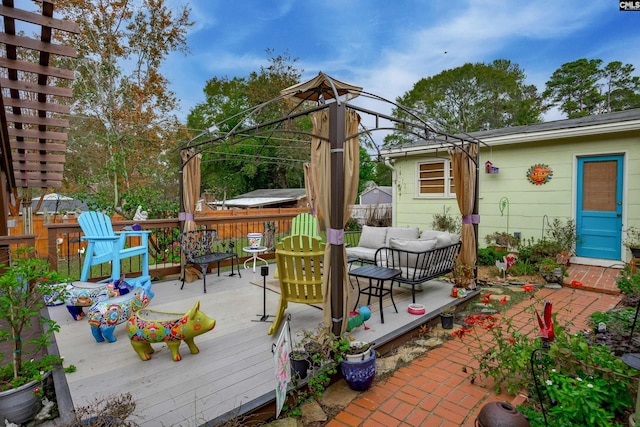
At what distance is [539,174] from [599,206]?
1.22 m

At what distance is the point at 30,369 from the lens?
2.23 m

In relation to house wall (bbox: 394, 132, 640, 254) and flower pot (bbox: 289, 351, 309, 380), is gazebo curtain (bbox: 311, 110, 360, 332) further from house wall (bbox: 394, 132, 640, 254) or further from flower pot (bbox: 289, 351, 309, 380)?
house wall (bbox: 394, 132, 640, 254)

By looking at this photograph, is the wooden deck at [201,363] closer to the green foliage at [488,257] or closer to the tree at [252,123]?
the green foliage at [488,257]

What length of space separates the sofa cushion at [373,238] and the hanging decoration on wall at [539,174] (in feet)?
12.0

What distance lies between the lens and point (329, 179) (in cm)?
288

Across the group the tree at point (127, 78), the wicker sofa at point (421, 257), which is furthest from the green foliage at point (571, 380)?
the tree at point (127, 78)

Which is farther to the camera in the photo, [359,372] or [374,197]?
[374,197]

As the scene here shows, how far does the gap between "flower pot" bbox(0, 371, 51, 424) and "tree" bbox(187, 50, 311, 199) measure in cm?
1953

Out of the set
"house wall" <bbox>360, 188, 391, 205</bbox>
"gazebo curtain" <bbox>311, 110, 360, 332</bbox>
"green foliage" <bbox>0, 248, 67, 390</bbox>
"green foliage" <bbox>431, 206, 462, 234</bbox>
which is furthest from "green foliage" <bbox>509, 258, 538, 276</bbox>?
"house wall" <bbox>360, 188, 391, 205</bbox>

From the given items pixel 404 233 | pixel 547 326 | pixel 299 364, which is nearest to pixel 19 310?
pixel 299 364

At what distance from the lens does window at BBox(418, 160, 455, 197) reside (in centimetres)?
846

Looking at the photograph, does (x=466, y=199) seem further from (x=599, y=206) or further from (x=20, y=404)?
(x=20, y=404)

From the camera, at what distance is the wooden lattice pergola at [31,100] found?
11.5ft

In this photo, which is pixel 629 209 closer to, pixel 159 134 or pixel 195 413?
pixel 195 413
